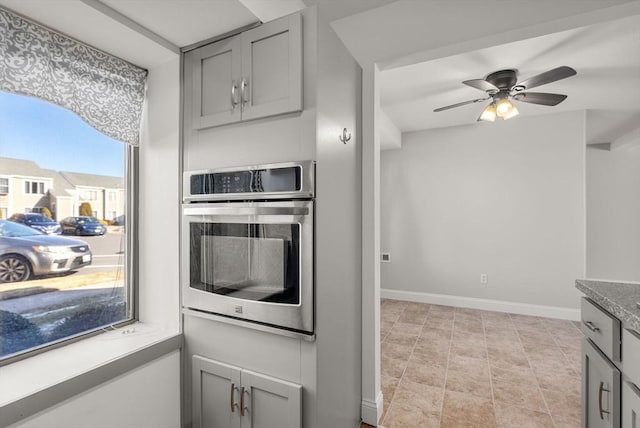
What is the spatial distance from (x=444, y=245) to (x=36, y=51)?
4.46 metres

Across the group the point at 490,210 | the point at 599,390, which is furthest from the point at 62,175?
the point at 490,210

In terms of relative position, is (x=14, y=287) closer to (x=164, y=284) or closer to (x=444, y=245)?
(x=164, y=284)

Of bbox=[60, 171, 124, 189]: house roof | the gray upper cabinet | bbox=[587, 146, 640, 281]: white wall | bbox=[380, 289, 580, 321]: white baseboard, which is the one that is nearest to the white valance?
bbox=[60, 171, 124, 189]: house roof

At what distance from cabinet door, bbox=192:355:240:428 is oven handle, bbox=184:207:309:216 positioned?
75 cm

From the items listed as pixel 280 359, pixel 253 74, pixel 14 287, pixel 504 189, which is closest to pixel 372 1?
pixel 253 74

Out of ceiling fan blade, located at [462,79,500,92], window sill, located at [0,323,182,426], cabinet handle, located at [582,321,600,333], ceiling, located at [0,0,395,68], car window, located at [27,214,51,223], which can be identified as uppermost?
ceiling fan blade, located at [462,79,500,92]

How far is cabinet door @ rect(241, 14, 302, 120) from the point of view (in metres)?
1.34

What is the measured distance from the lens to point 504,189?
4074mm

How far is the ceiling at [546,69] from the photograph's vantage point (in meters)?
2.26

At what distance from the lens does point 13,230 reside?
4.60 feet

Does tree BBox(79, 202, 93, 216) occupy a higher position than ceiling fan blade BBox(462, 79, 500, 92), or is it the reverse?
ceiling fan blade BBox(462, 79, 500, 92)

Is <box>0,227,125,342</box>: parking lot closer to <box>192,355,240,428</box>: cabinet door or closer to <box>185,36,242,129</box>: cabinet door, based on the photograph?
<box>192,355,240,428</box>: cabinet door

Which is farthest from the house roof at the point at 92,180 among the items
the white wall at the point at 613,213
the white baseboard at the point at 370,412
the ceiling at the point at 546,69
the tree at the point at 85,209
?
the white wall at the point at 613,213

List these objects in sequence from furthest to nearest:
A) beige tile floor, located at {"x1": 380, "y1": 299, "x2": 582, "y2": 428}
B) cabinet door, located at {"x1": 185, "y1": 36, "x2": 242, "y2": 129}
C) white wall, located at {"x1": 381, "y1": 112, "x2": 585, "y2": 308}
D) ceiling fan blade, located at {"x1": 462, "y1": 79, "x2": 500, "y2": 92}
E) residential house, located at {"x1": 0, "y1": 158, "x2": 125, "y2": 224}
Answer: white wall, located at {"x1": 381, "y1": 112, "x2": 585, "y2": 308} < ceiling fan blade, located at {"x1": 462, "y1": 79, "x2": 500, "y2": 92} < beige tile floor, located at {"x1": 380, "y1": 299, "x2": 582, "y2": 428} < cabinet door, located at {"x1": 185, "y1": 36, "x2": 242, "y2": 129} < residential house, located at {"x1": 0, "y1": 158, "x2": 125, "y2": 224}
